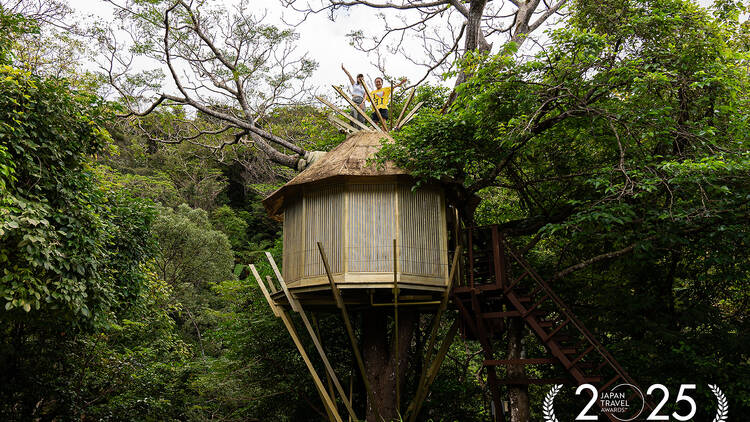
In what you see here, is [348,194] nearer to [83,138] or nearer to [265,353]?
[83,138]

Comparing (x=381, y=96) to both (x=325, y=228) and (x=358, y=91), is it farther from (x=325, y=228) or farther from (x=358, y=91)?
(x=325, y=228)

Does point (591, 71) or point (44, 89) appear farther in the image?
point (591, 71)

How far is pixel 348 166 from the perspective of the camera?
980 centimetres

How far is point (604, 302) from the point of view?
10617 millimetres

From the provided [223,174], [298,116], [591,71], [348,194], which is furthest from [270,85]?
[223,174]

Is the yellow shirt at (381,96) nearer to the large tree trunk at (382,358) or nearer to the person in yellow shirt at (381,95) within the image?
the person in yellow shirt at (381,95)

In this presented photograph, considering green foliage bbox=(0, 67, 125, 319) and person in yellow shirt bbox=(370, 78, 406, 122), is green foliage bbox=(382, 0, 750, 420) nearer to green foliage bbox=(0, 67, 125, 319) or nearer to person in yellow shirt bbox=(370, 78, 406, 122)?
person in yellow shirt bbox=(370, 78, 406, 122)

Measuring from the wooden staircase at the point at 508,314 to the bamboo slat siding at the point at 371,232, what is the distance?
2.56 feet

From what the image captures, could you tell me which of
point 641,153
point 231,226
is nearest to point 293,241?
point 641,153

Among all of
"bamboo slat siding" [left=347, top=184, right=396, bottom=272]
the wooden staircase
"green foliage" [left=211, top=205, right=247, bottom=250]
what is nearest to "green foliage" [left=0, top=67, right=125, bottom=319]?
"bamboo slat siding" [left=347, top=184, right=396, bottom=272]

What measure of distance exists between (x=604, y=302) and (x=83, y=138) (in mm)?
9476

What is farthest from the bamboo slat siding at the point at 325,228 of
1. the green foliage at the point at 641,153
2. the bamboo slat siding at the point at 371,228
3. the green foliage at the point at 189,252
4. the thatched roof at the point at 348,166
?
the green foliage at the point at 189,252

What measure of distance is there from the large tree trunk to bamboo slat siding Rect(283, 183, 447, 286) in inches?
79.0

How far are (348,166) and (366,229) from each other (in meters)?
1.18
